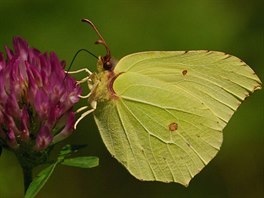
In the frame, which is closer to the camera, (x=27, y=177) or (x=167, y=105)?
(x=27, y=177)

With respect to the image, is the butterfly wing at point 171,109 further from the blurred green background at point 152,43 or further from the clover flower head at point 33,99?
the blurred green background at point 152,43

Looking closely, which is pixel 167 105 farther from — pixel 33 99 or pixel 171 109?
pixel 33 99

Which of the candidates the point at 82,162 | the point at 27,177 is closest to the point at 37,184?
the point at 27,177

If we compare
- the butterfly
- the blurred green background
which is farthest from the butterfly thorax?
the blurred green background

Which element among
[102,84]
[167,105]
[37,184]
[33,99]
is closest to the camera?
[37,184]

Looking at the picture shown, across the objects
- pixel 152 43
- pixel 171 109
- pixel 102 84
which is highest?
pixel 102 84
